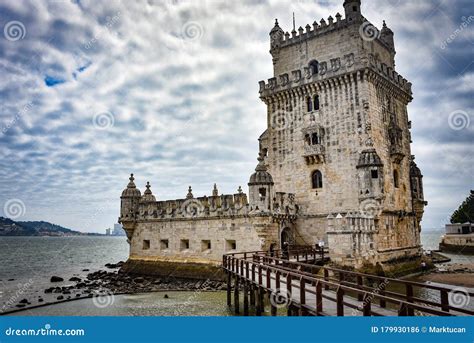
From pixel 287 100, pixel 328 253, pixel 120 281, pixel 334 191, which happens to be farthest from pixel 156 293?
pixel 287 100

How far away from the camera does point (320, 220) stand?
28.0 metres

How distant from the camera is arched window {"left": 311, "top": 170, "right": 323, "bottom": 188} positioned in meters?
28.6

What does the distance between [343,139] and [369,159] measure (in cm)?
268

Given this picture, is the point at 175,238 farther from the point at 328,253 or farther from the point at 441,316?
A: the point at 441,316

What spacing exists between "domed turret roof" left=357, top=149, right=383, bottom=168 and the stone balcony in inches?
113

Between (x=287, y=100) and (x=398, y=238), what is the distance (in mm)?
13602

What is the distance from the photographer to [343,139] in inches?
1089

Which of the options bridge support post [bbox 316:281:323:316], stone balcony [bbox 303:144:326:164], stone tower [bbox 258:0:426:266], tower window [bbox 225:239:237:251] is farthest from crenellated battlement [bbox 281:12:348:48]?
bridge support post [bbox 316:281:323:316]

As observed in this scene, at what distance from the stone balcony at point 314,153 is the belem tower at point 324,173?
9 cm

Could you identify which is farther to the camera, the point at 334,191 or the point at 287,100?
the point at 287,100

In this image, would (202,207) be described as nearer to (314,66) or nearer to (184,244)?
(184,244)

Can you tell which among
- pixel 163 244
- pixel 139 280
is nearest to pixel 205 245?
pixel 163 244

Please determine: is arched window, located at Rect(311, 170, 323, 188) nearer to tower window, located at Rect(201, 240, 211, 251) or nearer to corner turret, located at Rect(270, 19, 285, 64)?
tower window, located at Rect(201, 240, 211, 251)

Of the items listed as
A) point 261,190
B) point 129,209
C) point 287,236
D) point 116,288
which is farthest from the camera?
point 129,209
